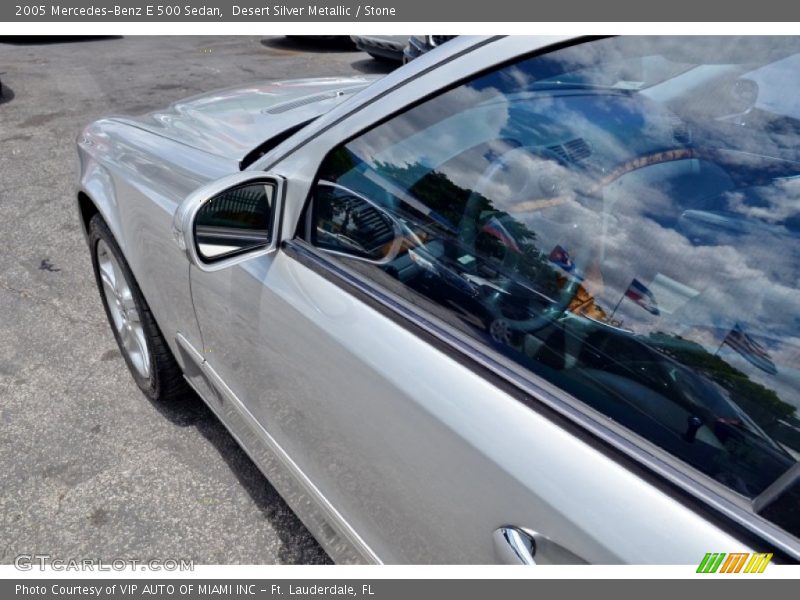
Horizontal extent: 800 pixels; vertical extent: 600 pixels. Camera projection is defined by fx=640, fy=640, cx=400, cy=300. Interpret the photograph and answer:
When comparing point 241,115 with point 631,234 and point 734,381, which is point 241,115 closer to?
point 631,234

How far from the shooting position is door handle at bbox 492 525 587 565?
3.16 feet

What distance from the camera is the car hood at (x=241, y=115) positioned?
2.12 m

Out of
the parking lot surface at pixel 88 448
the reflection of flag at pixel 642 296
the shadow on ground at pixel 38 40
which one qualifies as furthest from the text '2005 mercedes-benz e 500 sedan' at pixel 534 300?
the shadow on ground at pixel 38 40

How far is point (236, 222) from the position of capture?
1691 mm

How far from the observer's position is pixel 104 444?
2557 millimetres

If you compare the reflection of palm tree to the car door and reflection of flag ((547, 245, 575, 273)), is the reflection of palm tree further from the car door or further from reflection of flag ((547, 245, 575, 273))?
reflection of flag ((547, 245, 575, 273))

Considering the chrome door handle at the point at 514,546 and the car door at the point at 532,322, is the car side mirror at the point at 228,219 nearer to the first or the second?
the car door at the point at 532,322

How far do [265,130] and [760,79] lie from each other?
4.99 feet

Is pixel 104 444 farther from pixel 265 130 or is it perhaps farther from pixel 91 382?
pixel 265 130

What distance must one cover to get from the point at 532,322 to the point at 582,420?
9.2 inches

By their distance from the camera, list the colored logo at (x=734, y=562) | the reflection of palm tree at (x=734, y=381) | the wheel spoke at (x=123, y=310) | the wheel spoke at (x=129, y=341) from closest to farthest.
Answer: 1. the colored logo at (x=734, y=562)
2. the reflection of palm tree at (x=734, y=381)
3. the wheel spoke at (x=123, y=310)
4. the wheel spoke at (x=129, y=341)

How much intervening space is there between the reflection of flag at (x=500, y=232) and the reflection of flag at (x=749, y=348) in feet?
1.33

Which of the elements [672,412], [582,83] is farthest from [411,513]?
[582,83]

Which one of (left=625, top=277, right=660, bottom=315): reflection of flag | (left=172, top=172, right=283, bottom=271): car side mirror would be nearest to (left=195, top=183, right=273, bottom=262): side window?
(left=172, top=172, right=283, bottom=271): car side mirror
